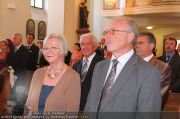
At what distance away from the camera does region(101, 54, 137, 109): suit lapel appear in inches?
104

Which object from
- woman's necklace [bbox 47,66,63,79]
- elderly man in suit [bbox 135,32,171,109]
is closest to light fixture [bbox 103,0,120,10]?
elderly man in suit [bbox 135,32,171,109]

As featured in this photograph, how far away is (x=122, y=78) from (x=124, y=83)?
0.14 feet

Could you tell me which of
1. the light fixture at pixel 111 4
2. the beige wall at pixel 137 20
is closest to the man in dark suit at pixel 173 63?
the beige wall at pixel 137 20

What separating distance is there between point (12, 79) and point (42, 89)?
192cm

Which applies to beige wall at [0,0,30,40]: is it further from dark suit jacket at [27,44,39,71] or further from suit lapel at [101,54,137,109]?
suit lapel at [101,54,137,109]

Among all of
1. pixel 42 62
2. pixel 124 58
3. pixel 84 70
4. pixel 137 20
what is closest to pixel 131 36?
pixel 124 58

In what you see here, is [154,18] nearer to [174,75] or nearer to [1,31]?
[1,31]

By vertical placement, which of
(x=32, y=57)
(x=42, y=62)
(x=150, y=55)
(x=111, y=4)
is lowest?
(x=42, y=62)

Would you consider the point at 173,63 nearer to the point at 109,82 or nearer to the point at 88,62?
the point at 88,62

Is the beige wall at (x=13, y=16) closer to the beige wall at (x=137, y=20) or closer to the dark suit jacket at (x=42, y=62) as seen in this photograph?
the beige wall at (x=137, y=20)

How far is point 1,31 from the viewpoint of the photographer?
13.3 metres

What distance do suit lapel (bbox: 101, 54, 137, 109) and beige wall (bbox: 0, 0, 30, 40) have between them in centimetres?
1102

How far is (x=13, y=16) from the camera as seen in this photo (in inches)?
552

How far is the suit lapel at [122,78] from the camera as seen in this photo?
2.64 metres
